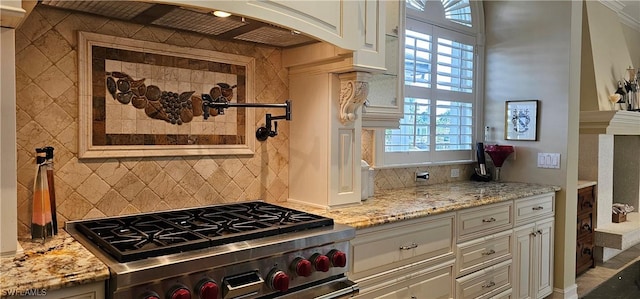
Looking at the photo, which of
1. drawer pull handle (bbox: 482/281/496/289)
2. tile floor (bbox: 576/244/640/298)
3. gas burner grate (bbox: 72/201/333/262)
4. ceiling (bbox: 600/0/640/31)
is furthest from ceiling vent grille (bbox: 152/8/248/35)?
ceiling (bbox: 600/0/640/31)

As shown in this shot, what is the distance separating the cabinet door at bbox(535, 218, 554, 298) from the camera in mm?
3324

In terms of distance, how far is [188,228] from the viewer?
1.72 m

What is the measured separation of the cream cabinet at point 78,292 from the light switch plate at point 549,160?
131 inches

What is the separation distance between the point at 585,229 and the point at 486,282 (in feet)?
6.49

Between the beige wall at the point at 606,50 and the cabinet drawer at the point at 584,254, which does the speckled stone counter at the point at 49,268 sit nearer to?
the cabinet drawer at the point at 584,254

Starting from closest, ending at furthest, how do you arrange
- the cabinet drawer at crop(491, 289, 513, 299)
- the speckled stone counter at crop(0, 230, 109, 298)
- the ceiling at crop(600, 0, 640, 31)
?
the speckled stone counter at crop(0, 230, 109, 298)
the cabinet drawer at crop(491, 289, 513, 299)
the ceiling at crop(600, 0, 640, 31)

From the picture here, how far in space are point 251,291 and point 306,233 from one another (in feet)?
1.11

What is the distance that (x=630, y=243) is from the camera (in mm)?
4438

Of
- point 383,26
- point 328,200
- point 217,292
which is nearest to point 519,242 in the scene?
point 328,200

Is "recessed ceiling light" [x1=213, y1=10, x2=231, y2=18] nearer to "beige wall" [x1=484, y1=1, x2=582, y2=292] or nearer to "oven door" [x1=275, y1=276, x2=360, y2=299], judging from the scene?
"oven door" [x1=275, y1=276, x2=360, y2=299]

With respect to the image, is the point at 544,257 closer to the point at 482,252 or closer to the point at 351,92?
the point at 482,252

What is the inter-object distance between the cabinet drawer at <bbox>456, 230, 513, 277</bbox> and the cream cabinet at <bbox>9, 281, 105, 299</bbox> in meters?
1.91

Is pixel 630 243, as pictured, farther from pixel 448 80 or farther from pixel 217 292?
pixel 217 292

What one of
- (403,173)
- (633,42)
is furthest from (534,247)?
(633,42)
